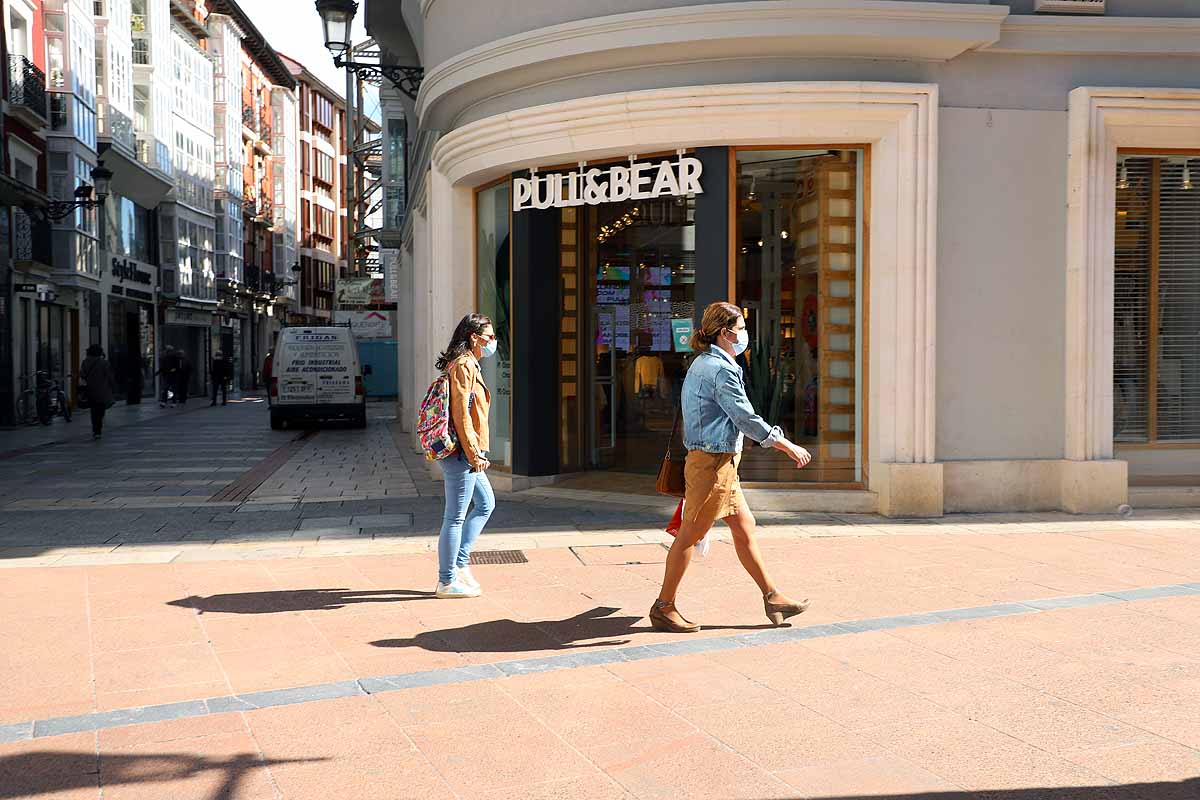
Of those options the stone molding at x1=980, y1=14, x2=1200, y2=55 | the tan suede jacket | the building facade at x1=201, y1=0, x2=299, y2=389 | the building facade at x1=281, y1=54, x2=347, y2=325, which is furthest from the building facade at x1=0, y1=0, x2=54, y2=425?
the building facade at x1=281, y1=54, x2=347, y2=325

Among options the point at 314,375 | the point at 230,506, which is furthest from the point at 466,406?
the point at 314,375

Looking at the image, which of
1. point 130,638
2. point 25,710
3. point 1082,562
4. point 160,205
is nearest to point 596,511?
point 1082,562

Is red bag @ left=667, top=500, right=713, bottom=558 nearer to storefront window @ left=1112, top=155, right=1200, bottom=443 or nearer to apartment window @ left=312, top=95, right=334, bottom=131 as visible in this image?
storefront window @ left=1112, top=155, right=1200, bottom=443

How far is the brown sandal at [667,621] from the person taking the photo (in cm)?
643

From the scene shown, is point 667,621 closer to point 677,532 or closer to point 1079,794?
point 677,532

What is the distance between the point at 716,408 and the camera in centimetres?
641

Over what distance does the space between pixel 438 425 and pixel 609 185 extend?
525cm

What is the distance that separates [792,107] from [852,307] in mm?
1970

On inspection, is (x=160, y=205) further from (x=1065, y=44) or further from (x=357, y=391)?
(x=1065, y=44)

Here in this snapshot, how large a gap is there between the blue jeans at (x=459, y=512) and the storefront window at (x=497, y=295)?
571 centimetres

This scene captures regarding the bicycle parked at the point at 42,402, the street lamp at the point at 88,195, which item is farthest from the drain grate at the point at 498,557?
the bicycle parked at the point at 42,402

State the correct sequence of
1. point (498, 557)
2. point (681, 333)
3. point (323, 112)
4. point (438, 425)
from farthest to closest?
point (323, 112) < point (681, 333) < point (498, 557) < point (438, 425)

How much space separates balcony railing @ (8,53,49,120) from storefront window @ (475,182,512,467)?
19245 mm

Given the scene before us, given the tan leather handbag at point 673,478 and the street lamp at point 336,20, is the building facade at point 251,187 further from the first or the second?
the tan leather handbag at point 673,478
